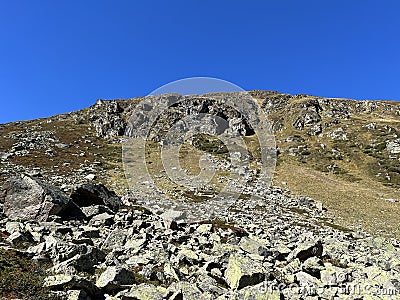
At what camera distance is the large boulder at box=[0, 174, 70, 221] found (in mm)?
18172

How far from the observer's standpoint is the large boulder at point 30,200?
18.2m

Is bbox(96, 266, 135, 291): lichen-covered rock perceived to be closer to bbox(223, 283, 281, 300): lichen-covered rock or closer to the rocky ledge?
the rocky ledge

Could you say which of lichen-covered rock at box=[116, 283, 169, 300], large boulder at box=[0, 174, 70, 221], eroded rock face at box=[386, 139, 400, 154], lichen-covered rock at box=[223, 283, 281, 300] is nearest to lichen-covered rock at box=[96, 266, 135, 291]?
lichen-covered rock at box=[116, 283, 169, 300]

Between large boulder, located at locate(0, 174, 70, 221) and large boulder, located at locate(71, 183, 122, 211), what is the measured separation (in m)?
3.15

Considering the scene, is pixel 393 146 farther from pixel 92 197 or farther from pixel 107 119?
pixel 92 197

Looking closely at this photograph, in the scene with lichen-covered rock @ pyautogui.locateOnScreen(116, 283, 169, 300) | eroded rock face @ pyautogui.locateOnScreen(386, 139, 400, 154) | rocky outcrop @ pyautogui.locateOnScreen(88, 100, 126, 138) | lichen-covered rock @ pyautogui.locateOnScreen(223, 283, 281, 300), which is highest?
rocky outcrop @ pyautogui.locateOnScreen(88, 100, 126, 138)

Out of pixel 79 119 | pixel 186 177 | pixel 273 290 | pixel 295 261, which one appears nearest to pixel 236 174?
→ pixel 186 177

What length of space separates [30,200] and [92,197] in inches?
215

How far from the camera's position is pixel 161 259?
1298cm

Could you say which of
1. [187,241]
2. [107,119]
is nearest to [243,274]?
[187,241]

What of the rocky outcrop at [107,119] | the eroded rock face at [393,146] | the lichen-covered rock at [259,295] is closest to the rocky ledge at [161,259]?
the lichen-covered rock at [259,295]

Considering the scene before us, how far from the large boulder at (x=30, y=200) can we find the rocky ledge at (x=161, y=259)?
0.06 metres

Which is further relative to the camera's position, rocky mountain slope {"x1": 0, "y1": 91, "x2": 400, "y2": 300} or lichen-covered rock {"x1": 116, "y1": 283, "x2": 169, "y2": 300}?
rocky mountain slope {"x1": 0, "y1": 91, "x2": 400, "y2": 300}

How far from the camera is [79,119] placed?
448 feet
